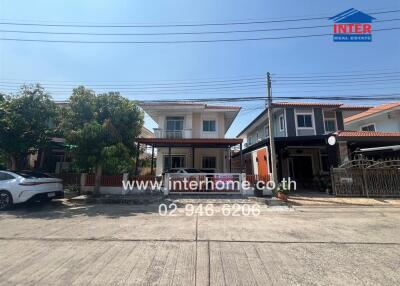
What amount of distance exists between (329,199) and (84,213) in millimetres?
11351

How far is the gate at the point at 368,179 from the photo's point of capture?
38.2ft

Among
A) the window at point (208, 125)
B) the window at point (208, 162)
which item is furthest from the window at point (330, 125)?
the window at point (208, 162)

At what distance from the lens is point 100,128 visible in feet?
35.2

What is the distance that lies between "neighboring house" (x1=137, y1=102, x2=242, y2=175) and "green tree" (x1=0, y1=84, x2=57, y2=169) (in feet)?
24.7

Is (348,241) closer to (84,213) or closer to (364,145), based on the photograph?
(84,213)

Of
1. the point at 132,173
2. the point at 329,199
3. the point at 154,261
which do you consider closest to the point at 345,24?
the point at 329,199

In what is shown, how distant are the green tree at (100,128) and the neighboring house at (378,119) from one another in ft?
63.5

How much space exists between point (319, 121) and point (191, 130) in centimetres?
1039

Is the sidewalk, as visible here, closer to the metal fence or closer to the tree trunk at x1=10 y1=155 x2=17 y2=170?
the metal fence

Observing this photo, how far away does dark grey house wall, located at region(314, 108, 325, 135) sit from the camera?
17859mm

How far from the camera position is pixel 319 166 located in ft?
57.3

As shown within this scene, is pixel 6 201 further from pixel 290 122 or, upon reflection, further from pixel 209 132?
pixel 290 122

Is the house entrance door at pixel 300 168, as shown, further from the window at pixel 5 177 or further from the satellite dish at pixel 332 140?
the window at pixel 5 177

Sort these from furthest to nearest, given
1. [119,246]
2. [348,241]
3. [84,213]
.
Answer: [84,213], [348,241], [119,246]
